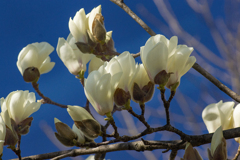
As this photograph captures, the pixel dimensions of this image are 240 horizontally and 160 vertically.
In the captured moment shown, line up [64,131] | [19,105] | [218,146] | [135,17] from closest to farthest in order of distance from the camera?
[218,146]
[64,131]
[19,105]
[135,17]

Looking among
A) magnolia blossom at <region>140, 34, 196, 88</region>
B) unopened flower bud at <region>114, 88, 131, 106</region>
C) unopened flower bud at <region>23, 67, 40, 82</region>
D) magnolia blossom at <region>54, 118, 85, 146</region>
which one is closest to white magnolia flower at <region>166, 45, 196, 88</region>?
magnolia blossom at <region>140, 34, 196, 88</region>

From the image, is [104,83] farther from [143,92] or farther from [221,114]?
[221,114]

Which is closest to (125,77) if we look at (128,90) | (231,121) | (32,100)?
(128,90)

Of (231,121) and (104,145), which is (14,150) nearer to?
(104,145)

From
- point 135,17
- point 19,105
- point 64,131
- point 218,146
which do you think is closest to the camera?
point 218,146

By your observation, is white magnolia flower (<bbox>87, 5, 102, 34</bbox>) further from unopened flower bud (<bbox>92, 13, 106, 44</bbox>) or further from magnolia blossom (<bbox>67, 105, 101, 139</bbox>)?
magnolia blossom (<bbox>67, 105, 101, 139</bbox>)

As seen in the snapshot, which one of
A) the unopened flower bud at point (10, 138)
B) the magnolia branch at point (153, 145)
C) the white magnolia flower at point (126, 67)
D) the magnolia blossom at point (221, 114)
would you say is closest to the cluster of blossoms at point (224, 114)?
the magnolia blossom at point (221, 114)

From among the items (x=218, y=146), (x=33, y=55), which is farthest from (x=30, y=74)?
(x=218, y=146)

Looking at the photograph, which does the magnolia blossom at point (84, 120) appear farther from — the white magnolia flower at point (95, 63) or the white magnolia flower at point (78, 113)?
the white magnolia flower at point (95, 63)
